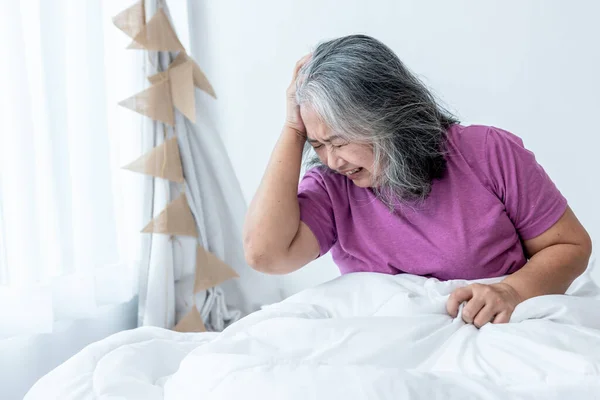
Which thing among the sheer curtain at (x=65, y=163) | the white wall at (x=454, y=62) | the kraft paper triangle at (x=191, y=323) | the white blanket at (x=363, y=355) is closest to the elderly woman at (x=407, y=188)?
the white blanket at (x=363, y=355)

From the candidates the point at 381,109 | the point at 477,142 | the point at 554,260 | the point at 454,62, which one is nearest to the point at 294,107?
the point at 381,109

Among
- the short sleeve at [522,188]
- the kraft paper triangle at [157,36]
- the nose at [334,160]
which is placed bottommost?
the short sleeve at [522,188]

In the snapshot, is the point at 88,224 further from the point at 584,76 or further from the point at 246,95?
the point at 584,76

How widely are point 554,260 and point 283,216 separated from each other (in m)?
0.54

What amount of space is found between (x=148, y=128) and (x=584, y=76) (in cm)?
148

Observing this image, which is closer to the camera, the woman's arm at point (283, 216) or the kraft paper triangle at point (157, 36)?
the woman's arm at point (283, 216)

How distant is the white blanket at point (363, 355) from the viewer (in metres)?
0.86

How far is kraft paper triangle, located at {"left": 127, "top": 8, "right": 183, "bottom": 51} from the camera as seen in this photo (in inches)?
86.0

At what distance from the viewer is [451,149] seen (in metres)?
1.42

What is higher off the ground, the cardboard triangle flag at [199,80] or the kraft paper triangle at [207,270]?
the cardboard triangle flag at [199,80]

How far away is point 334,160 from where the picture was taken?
1.37 metres

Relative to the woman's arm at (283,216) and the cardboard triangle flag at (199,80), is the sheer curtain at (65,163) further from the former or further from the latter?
the woman's arm at (283,216)

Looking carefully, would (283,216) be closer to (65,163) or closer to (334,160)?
(334,160)

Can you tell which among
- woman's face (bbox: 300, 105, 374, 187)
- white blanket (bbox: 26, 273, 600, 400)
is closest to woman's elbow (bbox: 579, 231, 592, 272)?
white blanket (bbox: 26, 273, 600, 400)
